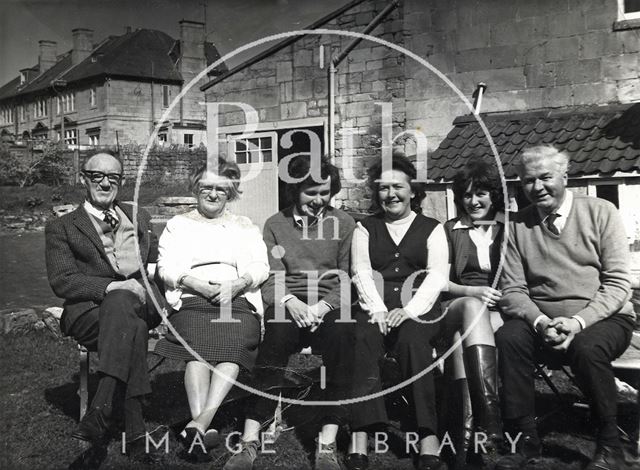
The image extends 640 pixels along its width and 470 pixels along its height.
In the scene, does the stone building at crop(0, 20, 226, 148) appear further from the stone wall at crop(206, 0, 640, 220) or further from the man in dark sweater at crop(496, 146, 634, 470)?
the man in dark sweater at crop(496, 146, 634, 470)

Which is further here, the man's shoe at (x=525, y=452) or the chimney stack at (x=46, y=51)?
the chimney stack at (x=46, y=51)

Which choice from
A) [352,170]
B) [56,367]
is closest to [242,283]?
[56,367]

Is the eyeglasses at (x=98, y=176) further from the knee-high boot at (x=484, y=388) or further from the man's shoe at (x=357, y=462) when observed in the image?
the knee-high boot at (x=484, y=388)

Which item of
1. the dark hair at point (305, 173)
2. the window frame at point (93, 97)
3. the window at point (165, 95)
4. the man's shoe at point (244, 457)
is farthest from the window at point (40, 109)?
the man's shoe at point (244, 457)

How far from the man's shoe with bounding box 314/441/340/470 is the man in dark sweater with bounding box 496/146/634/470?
786 millimetres

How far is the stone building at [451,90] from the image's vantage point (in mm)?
6684

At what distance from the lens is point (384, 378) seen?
3.79m

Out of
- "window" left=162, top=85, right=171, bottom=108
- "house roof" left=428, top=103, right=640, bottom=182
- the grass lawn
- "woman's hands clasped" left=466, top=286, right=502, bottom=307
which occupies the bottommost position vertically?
the grass lawn

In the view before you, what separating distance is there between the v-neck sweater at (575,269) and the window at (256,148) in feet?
23.2

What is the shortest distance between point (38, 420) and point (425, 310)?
2.53m

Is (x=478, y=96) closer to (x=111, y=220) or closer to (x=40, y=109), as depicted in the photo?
(x=111, y=220)

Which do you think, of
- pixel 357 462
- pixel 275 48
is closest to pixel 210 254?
pixel 357 462

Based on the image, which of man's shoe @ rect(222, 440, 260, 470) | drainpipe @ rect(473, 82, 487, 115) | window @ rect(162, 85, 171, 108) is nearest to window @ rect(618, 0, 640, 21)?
drainpipe @ rect(473, 82, 487, 115)

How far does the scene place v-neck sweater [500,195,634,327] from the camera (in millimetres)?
3305
